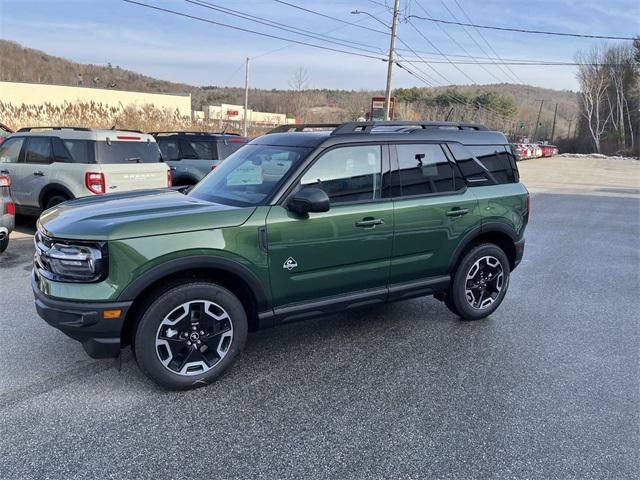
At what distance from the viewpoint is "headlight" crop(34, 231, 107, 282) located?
316 centimetres

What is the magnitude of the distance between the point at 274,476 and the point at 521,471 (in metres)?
1.37

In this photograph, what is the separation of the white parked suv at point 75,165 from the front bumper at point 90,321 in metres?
5.19

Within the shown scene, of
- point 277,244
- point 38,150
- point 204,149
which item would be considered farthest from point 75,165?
point 277,244

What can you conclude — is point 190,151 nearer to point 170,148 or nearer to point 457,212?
point 170,148

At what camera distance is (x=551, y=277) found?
684cm

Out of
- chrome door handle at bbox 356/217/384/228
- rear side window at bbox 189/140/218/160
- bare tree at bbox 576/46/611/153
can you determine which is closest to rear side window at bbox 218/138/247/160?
rear side window at bbox 189/140/218/160

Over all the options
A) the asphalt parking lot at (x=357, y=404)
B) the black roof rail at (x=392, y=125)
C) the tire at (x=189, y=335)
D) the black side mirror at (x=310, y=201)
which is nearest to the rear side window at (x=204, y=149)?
the asphalt parking lot at (x=357, y=404)

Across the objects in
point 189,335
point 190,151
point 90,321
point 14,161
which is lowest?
point 189,335

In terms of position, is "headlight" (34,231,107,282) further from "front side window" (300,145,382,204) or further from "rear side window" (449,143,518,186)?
"rear side window" (449,143,518,186)

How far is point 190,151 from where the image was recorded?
11344 mm

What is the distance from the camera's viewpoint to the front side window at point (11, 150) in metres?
8.77

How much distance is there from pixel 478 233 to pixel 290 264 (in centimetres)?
213

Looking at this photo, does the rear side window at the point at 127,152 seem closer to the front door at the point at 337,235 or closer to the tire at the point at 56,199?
the tire at the point at 56,199

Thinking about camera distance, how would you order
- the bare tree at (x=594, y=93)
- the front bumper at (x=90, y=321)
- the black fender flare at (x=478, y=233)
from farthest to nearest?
the bare tree at (x=594, y=93)
the black fender flare at (x=478, y=233)
the front bumper at (x=90, y=321)
